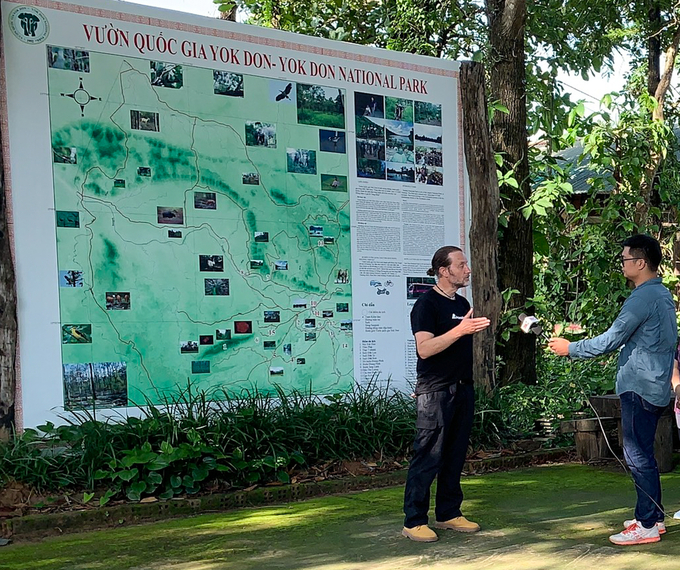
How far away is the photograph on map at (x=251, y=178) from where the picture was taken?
8469 millimetres

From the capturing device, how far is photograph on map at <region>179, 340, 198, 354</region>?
805cm

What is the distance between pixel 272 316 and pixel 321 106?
2105 millimetres

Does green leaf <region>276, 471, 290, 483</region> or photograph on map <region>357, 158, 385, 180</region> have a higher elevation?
photograph on map <region>357, 158, 385, 180</region>

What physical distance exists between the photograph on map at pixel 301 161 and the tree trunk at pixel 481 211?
196 cm

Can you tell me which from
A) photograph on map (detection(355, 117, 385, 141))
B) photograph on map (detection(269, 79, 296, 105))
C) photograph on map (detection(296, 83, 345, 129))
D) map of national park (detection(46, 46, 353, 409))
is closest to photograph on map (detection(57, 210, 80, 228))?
map of national park (detection(46, 46, 353, 409))

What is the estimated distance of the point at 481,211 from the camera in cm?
1003

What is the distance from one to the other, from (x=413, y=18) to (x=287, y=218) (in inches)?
259

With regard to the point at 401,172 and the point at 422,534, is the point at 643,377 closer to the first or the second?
the point at 422,534

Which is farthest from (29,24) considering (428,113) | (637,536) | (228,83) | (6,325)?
(637,536)

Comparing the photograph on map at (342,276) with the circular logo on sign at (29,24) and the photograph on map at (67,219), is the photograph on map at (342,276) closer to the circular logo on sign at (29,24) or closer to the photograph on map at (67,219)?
Result: the photograph on map at (67,219)

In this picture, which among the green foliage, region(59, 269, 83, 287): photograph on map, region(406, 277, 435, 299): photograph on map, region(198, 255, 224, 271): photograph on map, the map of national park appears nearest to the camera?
the green foliage

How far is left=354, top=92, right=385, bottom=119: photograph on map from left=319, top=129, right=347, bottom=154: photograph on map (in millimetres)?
335

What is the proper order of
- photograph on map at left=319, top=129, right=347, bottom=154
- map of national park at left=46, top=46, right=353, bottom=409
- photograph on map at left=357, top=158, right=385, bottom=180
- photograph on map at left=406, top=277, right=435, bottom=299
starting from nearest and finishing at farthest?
map of national park at left=46, top=46, right=353, bottom=409, photograph on map at left=319, top=129, right=347, bottom=154, photograph on map at left=357, top=158, right=385, bottom=180, photograph on map at left=406, top=277, right=435, bottom=299

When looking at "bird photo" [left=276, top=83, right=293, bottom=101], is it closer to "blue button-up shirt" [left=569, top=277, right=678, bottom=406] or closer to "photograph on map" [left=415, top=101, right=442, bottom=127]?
"photograph on map" [left=415, top=101, right=442, bottom=127]
